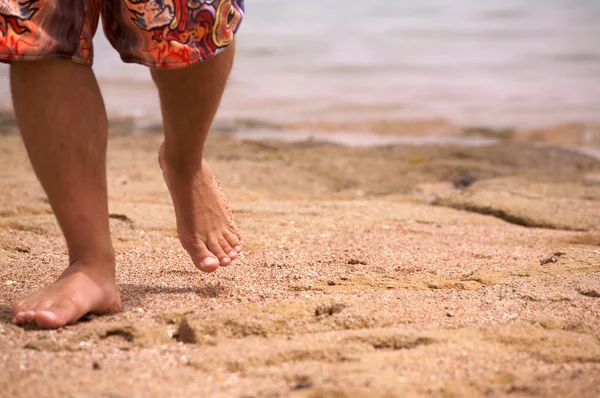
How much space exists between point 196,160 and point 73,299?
532mm

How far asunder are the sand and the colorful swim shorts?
582 millimetres

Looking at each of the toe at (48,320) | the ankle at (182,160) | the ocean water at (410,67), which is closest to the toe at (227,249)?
the ankle at (182,160)

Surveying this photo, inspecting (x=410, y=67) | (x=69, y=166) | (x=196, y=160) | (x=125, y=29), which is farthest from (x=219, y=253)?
(x=410, y=67)

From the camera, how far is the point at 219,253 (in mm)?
2070

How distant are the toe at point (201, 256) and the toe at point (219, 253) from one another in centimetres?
2

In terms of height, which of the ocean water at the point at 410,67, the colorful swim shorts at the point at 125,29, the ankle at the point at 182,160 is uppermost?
the colorful swim shorts at the point at 125,29

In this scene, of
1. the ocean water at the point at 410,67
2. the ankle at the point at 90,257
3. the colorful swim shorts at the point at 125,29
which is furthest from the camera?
the ocean water at the point at 410,67

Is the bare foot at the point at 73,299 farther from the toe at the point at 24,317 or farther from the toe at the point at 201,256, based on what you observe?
the toe at the point at 201,256

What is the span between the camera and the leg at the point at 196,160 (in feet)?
6.02

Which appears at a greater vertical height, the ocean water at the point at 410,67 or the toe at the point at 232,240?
the toe at the point at 232,240

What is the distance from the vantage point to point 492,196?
3334 millimetres

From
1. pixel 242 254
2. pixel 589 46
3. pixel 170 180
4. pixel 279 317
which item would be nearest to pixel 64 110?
pixel 170 180

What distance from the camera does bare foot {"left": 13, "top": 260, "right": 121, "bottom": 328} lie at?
5.36ft

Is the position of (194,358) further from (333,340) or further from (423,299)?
(423,299)
